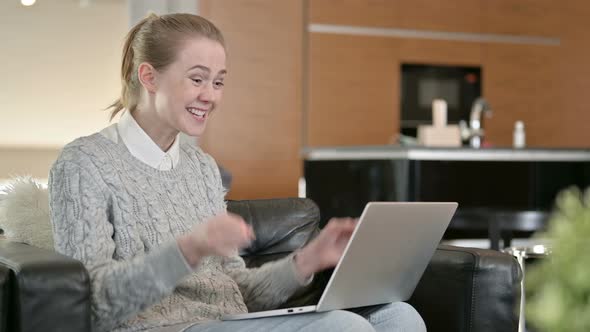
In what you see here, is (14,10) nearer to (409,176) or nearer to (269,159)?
(269,159)

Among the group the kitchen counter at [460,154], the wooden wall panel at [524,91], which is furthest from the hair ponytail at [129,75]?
the wooden wall panel at [524,91]

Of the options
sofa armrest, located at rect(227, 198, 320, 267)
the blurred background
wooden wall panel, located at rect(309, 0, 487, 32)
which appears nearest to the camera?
sofa armrest, located at rect(227, 198, 320, 267)

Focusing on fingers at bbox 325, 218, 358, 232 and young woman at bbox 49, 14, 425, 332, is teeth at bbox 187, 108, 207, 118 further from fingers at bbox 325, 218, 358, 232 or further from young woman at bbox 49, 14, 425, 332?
fingers at bbox 325, 218, 358, 232

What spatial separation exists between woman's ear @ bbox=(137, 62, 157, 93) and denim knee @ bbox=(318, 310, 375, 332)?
26.2 inches

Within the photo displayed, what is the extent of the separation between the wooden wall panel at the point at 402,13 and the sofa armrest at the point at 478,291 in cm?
469

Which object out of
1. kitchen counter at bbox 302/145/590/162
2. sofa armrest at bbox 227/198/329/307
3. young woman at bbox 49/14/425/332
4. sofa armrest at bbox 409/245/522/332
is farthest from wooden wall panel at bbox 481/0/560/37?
young woman at bbox 49/14/425/332

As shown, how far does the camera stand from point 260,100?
21.6 feet

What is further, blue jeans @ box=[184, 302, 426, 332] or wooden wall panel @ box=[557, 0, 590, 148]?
wooden wall panel @ box=[557, 0, 590, 148]

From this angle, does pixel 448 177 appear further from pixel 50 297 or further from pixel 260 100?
pixel 50 297

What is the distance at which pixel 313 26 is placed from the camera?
6.68 meters

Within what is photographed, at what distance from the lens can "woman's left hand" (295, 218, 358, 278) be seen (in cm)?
180

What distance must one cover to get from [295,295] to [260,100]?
168 inches

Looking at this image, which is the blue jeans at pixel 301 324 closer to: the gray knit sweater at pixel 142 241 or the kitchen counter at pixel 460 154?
the gray knit sweater at pixel 142 241

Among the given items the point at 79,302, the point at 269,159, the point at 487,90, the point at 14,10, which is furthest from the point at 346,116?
the point at 79,302
